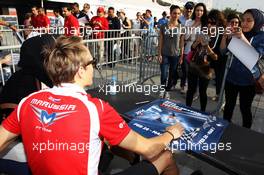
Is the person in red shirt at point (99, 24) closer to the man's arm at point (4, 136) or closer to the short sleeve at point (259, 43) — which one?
the short sleeve at point (259, 43)

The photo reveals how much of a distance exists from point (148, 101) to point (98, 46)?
2.47m

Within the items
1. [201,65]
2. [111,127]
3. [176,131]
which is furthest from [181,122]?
[201,65]

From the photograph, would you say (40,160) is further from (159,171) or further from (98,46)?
(98,46)

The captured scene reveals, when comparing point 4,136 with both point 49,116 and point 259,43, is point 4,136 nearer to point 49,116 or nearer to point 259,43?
point 49,116

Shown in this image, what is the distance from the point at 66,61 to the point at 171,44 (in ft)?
12.3

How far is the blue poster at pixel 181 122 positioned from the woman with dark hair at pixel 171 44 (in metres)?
2.63

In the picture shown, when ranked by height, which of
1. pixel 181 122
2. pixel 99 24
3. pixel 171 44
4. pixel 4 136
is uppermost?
pixel 99 24

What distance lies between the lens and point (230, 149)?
1848mm

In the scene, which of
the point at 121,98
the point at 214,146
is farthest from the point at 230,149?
the point at 121,98

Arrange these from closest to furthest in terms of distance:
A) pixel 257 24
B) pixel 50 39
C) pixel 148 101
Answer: pixel 50 39, pixel 148 101, pixel 257 24

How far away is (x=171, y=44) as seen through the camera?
4.96 metres

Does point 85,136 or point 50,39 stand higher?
point 50,39

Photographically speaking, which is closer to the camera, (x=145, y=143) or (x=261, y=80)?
(x=145, y=143)

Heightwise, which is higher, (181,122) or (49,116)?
(49,116)
